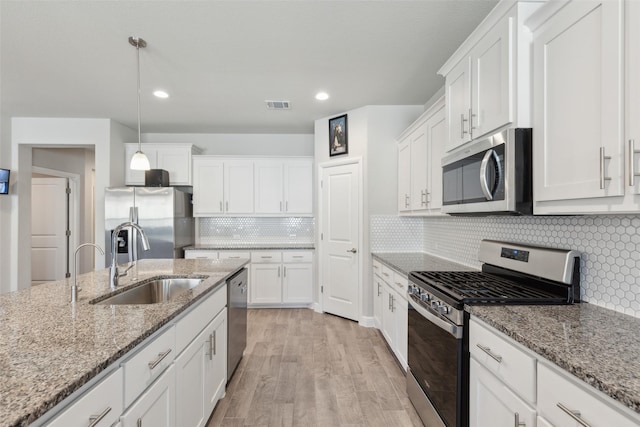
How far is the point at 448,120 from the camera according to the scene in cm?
219

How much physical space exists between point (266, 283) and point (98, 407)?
364 cm

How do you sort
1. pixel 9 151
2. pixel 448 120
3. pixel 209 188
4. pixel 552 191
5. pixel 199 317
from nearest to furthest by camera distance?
1. pixel 552 191
2. pixel 199 317
3. pixel 448 120
4. pixel 9 151
5. pixel 209 188

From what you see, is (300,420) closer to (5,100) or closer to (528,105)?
(528,105)

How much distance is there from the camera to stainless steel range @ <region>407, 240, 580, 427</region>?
1.48m

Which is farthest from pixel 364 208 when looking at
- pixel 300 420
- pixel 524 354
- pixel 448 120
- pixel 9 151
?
pixel 9 151

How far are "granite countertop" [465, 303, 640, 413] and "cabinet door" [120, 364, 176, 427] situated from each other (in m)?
1.37

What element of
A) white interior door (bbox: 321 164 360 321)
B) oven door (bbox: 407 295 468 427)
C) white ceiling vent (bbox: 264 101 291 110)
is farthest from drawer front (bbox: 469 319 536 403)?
white ceiling vent (bbox: 264 101 291 110)

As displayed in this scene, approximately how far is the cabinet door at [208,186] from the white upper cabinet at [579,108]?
4.15m

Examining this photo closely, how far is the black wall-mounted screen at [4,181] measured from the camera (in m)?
4.14

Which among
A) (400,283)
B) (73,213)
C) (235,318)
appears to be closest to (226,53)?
(235,318)

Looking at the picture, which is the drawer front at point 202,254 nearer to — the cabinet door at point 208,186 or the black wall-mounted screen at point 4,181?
the cabinet door at point 208,186

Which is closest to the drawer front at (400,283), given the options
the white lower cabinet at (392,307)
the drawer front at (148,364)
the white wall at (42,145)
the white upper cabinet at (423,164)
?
the white lower cabinet at (392,307)

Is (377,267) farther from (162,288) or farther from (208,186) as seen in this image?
(208,186)

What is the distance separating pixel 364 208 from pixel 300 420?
2.37 metres
